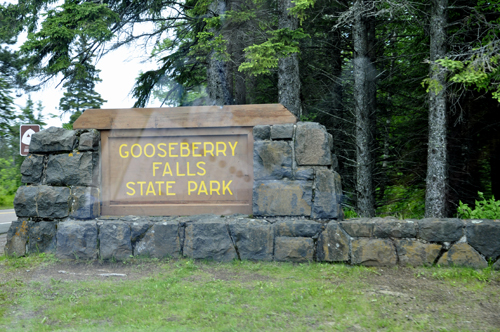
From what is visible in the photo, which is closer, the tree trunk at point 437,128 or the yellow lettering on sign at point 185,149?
the yellow lettering on sign at point 185,149

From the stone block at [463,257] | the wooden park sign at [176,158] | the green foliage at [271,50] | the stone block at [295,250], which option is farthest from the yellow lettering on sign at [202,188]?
the green foliage at [271,50]

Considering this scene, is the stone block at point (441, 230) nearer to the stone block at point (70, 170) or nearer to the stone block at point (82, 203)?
the stone block at point (82, 203)

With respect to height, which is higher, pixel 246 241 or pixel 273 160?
pixel 273 160

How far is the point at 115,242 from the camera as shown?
17.2 feet

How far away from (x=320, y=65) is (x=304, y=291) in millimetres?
9091

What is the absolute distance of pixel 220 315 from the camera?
3539mm

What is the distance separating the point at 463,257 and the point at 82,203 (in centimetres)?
484

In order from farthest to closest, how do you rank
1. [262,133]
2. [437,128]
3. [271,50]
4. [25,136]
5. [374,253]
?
[25,136], [437,128], [271,50], [262,133], [374,253]

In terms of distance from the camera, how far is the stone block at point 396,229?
15.8 ft

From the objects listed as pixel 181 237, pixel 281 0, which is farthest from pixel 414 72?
pixel 181 237

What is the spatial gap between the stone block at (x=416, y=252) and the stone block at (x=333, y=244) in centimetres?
63

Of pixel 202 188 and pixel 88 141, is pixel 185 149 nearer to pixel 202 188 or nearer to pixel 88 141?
pixel 202 188

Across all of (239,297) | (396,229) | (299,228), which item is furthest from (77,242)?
(396,229)

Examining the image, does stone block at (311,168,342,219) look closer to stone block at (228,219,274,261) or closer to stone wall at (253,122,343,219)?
stone wall at (253,122,343,219)
